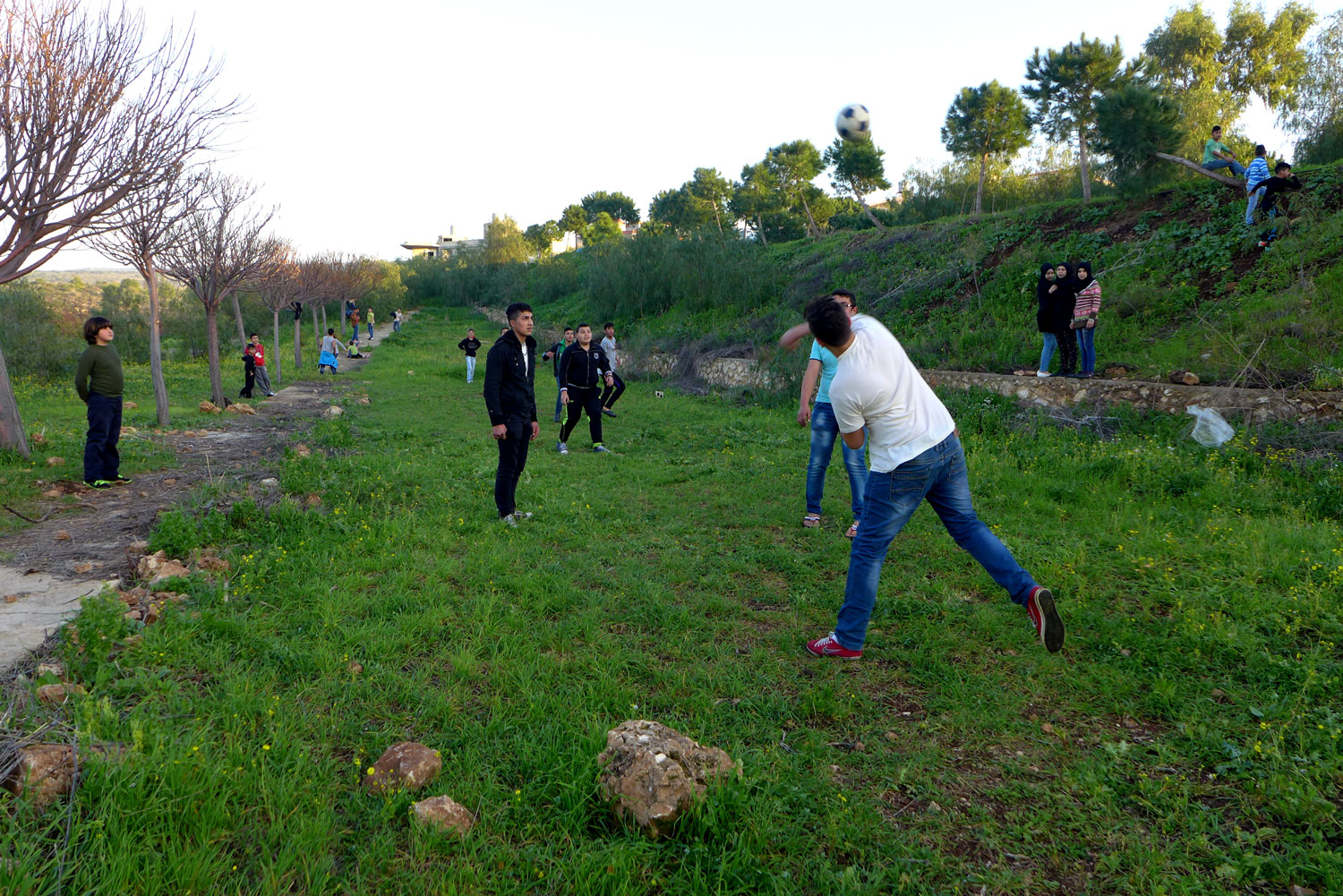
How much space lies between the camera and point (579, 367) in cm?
930

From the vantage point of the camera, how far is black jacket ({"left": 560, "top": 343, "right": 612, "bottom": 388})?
9234 millimetres

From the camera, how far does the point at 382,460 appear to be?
26.4 feet

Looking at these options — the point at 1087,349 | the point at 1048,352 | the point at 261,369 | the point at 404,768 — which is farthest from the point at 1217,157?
the point at 261,369

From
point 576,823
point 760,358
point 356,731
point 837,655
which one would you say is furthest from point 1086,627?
point 760,358

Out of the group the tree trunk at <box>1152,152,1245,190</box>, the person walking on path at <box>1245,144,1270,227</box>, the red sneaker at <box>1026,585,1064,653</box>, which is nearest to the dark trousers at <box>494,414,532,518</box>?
the red sneaker at <box>1026,585,1064,653</box>

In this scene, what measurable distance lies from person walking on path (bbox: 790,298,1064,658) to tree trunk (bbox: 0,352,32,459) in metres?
8.85

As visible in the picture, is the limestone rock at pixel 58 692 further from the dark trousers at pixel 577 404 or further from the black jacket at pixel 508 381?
the dark trousers at pixel 577 404

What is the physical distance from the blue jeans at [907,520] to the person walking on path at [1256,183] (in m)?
11.6

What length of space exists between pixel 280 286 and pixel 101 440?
16848 mm

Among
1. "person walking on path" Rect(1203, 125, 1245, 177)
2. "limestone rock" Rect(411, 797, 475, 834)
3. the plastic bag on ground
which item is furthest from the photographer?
"person walking on path" Rect(1203, 125, 1245, 177)

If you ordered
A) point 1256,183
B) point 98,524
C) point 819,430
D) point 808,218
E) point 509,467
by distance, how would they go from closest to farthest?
point 98,524
point 819,430
point 509,467
point 1256,183
point 808,218

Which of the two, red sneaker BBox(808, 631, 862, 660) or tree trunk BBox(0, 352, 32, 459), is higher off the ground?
tree trunk BBox(0, 352, 32, 459)

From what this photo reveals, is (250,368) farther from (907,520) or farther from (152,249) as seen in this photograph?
(907,520)

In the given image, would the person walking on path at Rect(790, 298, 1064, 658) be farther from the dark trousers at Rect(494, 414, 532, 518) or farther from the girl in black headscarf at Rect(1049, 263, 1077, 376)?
the girl in black headscarf at Rect(1049, 263, 1077, 376)
